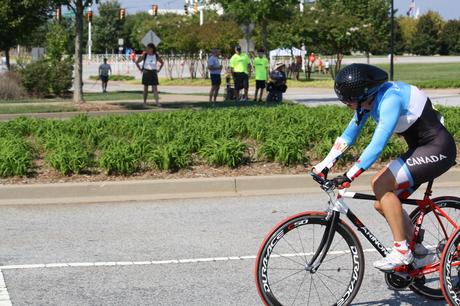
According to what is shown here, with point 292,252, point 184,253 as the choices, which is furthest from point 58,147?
point 292,252

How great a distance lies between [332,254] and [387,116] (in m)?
1.03

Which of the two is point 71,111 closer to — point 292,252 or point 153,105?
point 153,105

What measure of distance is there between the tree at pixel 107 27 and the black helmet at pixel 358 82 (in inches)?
4107

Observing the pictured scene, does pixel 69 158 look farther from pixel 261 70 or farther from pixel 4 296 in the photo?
pixel 261 70

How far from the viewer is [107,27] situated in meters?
111

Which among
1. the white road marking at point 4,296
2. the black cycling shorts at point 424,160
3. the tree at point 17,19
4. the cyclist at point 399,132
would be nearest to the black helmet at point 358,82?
the cyclist at point 399,132

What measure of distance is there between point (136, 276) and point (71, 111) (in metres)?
14.8

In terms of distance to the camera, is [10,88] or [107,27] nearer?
[10,88]

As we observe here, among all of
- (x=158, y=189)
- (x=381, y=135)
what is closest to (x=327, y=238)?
(x=381, y=135)

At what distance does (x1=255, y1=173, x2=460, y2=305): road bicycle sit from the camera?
5.00 metres

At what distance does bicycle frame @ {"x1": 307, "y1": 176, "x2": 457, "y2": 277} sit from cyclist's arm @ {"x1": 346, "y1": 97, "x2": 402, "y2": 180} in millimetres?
200

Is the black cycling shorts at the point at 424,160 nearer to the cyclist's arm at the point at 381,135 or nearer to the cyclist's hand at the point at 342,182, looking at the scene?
the cyclist's arm at the point at 381,135

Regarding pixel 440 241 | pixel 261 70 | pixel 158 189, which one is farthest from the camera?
pixel 261 70

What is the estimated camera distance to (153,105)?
74.7ft
